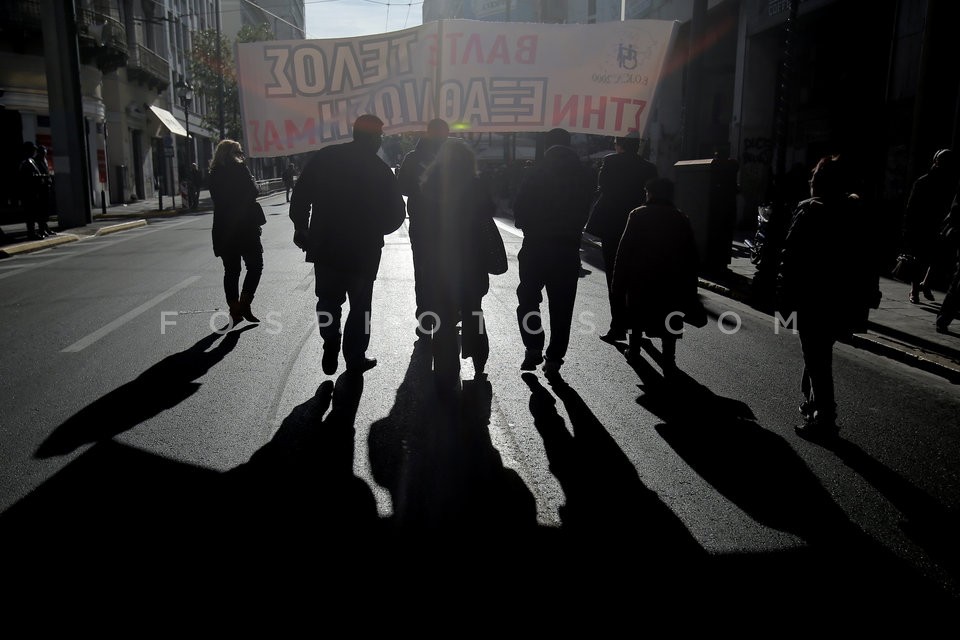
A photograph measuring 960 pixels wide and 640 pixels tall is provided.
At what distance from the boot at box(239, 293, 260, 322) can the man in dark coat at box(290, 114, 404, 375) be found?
7.89ft

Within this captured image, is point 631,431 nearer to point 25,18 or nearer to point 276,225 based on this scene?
point 276,225

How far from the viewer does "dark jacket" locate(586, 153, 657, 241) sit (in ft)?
25.2

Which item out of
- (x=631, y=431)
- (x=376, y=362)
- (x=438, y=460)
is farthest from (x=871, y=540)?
(x=376, y=362)

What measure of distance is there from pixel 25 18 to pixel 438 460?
1119 inches

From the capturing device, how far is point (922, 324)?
28.6 ft

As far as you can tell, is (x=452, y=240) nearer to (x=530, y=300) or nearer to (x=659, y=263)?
(x=530, y=300)

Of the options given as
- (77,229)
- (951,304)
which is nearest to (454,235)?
(951,304)

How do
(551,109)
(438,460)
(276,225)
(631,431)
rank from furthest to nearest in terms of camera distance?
(276,225) < (551,109) < (631,431) < (438,460)

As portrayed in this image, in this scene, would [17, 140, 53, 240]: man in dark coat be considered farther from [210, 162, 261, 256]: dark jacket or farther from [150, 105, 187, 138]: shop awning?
[150, 105, 187, 138]: shop awning

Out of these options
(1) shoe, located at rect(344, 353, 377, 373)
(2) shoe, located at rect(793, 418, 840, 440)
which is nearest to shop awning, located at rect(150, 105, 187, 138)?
(1) shoe, located at rect(344, 353, 377, 373)

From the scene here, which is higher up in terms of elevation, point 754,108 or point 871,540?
point 754,108

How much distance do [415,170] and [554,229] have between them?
1.15m

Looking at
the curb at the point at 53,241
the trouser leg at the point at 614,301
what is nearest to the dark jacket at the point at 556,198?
the trouser leg at the point at 614,301

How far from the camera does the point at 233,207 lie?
26.7ft
